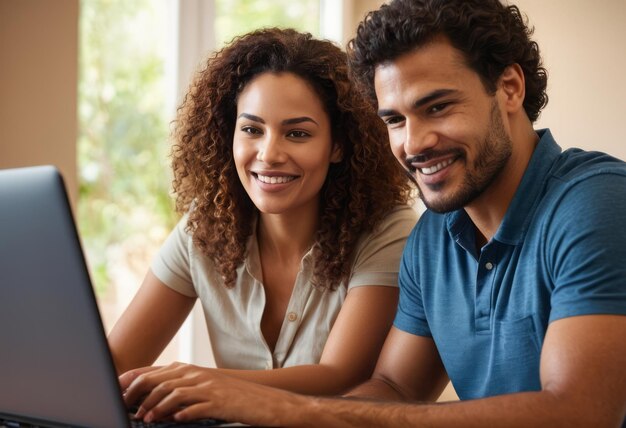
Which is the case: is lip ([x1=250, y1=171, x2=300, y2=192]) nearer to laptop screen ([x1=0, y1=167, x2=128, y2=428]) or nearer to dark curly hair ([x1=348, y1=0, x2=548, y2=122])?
dark curly hair ([x1=348, y1=0, x2=548, y2=122])

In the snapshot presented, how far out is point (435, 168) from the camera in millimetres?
1365

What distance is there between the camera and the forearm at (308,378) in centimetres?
150

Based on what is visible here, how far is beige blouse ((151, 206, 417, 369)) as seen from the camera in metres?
1.78

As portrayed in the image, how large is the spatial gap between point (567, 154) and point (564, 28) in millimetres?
2203

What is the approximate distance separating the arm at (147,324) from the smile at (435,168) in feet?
2.56

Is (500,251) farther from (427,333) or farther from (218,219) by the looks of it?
(218,219)

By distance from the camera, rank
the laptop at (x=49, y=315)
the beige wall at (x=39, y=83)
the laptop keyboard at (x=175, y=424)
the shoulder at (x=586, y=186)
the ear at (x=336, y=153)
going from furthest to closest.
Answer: the beige wall at (x=39, y=83), the ear at (x=336, y=153), the shoulder at (x=586, y=186), the laptop keyboard at (x=175, y=424), the laptop at (x=49, y=315)

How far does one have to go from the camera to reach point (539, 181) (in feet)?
4.31

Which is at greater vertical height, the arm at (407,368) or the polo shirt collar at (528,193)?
the polo shirt collar at (528,193)

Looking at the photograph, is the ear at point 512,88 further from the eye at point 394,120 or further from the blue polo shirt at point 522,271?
the eye at point 394,120

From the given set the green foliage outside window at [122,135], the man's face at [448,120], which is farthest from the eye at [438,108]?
the green foliage outside window at [122,135]

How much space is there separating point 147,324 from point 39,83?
0.80m

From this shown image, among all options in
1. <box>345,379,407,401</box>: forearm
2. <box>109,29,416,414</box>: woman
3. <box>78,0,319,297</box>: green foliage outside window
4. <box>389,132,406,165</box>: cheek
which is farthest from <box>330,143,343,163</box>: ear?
<box>78,0,319,297</box>: green foliage outside window

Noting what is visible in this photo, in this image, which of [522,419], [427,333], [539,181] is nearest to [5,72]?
[427,333]
